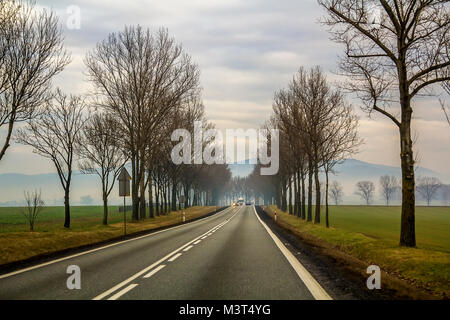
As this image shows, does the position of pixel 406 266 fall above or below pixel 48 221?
above

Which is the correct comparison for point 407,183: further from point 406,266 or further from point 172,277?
point 172,277

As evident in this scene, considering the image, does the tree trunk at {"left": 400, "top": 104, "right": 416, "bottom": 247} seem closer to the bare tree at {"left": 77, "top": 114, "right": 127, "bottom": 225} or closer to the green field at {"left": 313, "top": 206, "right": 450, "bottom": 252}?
the green field at {"left": 313, "top": 206, "right": 450, "bottom": 252}

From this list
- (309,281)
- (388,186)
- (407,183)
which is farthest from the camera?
(388,186)

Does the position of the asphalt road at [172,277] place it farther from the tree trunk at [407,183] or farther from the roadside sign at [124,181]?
the roadside sign at [124,181]

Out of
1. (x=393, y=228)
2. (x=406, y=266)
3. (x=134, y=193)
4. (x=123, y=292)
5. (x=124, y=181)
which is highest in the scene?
(x=124, y=181)

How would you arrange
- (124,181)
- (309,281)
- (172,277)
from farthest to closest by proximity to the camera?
(124,181) < (172,277) < (309,281)

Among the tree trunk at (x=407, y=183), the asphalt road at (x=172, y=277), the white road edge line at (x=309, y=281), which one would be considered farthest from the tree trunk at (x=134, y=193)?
the tree trunk at (x=407, y=183)

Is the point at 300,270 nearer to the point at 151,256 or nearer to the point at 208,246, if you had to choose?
the point at 151,256

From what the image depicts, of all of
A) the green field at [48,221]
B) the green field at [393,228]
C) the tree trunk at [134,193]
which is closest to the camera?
the green field at [393,228]

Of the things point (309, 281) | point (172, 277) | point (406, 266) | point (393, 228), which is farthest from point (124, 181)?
point (393, 228)

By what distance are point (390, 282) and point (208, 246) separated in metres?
7.50

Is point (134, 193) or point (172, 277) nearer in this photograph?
point (172, 277)
